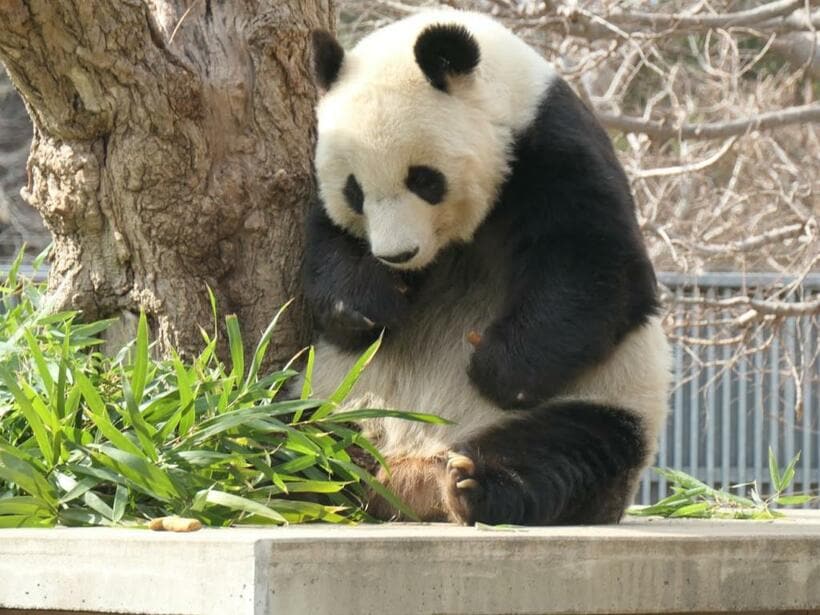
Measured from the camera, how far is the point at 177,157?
3404 mm

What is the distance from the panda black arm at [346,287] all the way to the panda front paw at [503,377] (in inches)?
10.4

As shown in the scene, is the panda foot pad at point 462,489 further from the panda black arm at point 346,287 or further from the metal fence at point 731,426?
the metal fence at point 731,426

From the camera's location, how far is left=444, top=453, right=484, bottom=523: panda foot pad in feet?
9.23

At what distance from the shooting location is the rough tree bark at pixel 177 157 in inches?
130

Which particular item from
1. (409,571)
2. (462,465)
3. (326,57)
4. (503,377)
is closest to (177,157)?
(326,57)

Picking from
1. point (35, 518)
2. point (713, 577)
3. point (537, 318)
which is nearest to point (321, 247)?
point (537, 318)

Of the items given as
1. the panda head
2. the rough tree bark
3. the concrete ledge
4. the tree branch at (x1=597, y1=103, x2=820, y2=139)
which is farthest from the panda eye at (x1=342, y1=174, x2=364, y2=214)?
the tree branch at (x1=597, y1=103, x2=820, y2=139)

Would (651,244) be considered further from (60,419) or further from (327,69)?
(60,419)

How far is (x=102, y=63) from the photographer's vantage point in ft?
10.6

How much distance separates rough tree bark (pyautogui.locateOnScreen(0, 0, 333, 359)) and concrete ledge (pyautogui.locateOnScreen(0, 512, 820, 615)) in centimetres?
113

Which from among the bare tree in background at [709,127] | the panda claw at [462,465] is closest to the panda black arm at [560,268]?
the panda claw at [462,465]

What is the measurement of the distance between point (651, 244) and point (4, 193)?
663 centimetres

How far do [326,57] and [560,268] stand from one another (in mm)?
840

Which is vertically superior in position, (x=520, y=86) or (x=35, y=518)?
(x=520, y=86)
